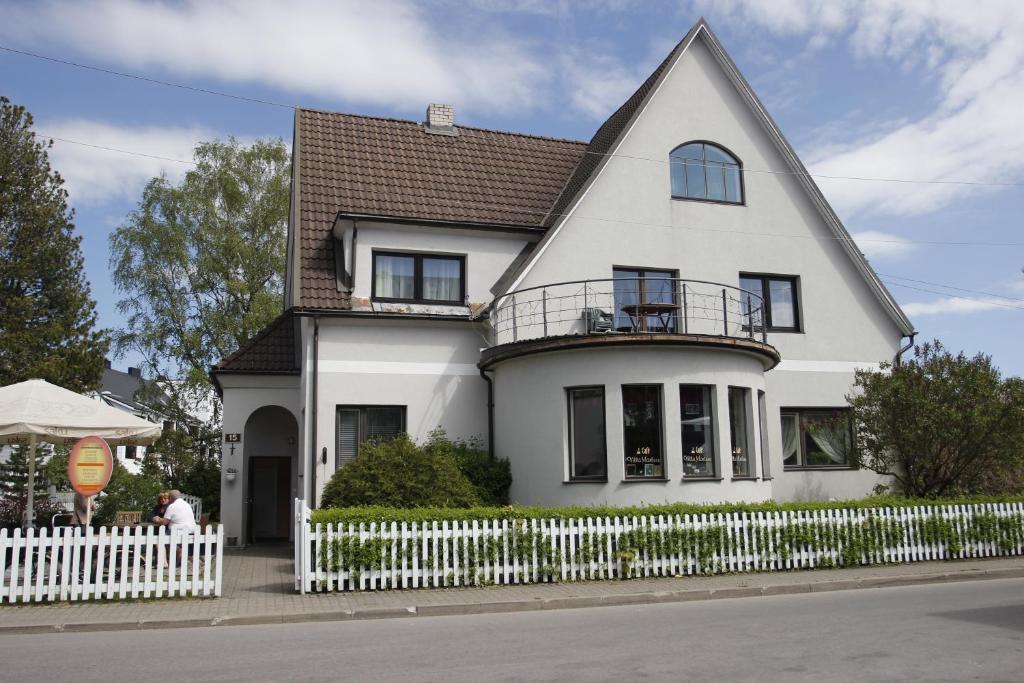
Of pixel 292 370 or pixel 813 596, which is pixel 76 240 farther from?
pixel 813 596

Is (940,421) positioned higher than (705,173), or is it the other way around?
(705,173)

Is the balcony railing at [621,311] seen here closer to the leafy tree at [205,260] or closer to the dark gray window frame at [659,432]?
the dark gray window frame at [659,432]

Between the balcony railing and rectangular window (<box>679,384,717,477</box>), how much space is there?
1586 millimetres

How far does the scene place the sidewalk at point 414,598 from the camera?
34.4ft

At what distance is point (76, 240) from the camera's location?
1166 inches

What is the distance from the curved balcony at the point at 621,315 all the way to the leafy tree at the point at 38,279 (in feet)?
56.0

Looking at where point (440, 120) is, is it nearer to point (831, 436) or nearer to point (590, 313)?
point (590, 313)

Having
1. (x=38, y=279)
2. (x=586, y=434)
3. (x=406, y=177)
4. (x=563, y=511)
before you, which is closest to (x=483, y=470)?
(x=586, y=434)

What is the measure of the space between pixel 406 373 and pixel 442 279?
7.70 feet

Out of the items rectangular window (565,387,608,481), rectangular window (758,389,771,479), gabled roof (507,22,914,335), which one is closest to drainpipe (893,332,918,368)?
gabled roof (507,22,914,335)

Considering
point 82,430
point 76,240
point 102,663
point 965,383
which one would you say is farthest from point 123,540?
point 76,240

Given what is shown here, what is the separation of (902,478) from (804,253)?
556 cm

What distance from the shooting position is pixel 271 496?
22.6 m

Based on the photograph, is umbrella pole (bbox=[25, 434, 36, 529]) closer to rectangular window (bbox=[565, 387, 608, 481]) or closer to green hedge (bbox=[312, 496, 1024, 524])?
green hedge (bbox=[312, 496, 1024, 524])
